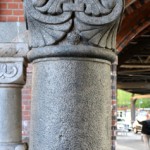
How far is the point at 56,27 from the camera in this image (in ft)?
7.55

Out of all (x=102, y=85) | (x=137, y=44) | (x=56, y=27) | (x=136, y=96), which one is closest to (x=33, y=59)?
(x=56, y=27)

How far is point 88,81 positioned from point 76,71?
78 mm

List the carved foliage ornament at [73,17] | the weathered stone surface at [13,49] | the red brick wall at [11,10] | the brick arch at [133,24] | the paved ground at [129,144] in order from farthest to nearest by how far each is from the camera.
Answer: the paved ground at [129,144] → the brick arch at [133,24] → the red brick wall at [11,10] → the weathered stone surface at [13,49] → the carved foliage ornament at [73,17]

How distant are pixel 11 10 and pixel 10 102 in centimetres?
155

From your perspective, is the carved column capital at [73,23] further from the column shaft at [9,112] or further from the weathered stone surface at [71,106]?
the column shaft at [9,112]

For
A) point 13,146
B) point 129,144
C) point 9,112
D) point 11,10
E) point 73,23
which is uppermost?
point 11,10

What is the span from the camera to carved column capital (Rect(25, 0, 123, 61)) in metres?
2.29

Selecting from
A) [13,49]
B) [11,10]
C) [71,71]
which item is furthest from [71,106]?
[11,10]

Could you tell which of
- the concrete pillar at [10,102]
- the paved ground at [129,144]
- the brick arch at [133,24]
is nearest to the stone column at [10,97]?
the concrete pillar at [10,102]

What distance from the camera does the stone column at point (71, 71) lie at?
7.52ft

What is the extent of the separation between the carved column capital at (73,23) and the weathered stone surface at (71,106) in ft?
0.17

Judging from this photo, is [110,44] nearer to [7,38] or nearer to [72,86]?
[72,86]

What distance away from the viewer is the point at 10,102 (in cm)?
368

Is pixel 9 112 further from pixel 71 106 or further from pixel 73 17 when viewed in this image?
pixel 73 17
